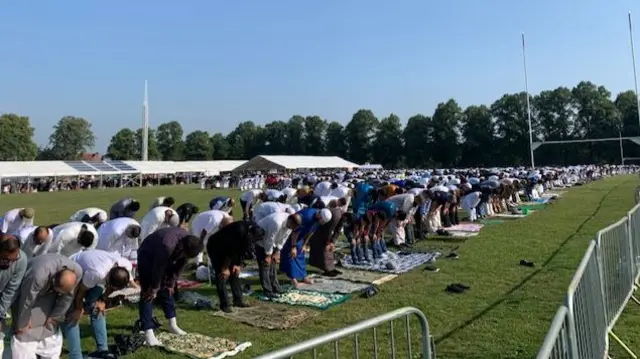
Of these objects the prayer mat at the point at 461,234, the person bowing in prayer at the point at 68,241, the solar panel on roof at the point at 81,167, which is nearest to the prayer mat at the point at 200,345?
the person bowing in prayer at the point at 68,241

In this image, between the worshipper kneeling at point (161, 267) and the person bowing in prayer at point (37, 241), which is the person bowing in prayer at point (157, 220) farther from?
the worshipper kneeling at point (161, 267)

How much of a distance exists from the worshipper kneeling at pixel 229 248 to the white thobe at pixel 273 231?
70 cm

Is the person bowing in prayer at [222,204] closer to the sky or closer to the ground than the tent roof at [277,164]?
closer to the ground

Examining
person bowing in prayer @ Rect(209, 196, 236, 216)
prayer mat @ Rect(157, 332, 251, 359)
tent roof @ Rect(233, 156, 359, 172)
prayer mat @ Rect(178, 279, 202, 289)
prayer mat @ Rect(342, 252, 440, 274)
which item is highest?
tent roof @ Rect(233, 156, 359, 172)

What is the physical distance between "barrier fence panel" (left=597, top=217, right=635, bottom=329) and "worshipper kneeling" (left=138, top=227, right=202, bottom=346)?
5.00m

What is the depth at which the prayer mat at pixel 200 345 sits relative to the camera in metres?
6.05

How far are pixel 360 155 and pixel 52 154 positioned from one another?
235 feet

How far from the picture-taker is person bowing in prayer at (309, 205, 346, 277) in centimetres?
1020

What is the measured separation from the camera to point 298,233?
931cm

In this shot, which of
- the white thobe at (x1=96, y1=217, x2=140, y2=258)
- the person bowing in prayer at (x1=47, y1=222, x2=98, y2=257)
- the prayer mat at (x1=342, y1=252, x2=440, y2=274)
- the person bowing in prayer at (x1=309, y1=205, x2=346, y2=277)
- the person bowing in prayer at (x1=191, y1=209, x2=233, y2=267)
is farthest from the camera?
the prayer mat at (x1=342, y1=252, x2=440, y2=274)

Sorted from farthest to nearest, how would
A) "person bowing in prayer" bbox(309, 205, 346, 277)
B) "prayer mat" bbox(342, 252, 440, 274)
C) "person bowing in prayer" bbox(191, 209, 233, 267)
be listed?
"prayer mat" bbox(342, 252, 440, 274)
"person bowing in prayer" bbox(309, 205, 346, 277)
"person bowing in prayer" bbox(191, 209, 233, 267)

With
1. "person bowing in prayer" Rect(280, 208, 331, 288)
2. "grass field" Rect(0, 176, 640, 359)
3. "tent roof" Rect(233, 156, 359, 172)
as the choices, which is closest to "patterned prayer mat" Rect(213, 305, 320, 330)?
"grass field" Rect(0, 176, 640, 359)

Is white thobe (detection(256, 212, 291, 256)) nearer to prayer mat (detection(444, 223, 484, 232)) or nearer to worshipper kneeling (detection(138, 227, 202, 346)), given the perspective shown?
worshipper kneeling (detection(138, 227, 202, 346))

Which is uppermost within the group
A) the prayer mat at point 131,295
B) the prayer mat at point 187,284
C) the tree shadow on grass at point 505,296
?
the prayer mat at point 131,295
